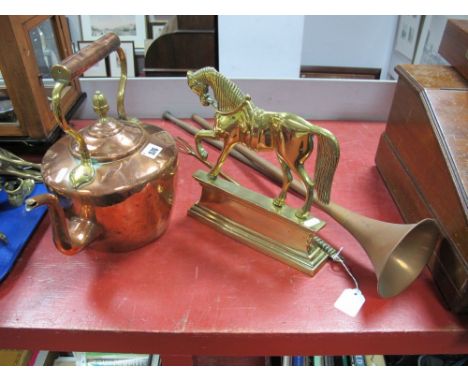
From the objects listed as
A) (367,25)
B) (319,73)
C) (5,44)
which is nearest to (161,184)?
(5,44)

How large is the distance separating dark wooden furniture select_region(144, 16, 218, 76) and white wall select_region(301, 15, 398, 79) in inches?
34.2

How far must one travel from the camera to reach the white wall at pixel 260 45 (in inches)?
52.3

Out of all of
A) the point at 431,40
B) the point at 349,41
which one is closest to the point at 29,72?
the point at 431,40

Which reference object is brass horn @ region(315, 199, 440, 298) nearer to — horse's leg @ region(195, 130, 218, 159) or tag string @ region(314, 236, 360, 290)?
tag string @ region(314, 236, 360, 290)

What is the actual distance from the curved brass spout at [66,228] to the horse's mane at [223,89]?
0.30 m

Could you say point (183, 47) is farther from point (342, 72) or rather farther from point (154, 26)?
point (342, 72)

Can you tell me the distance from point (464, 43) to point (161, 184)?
713 millimetres

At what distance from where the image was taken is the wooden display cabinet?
799mm

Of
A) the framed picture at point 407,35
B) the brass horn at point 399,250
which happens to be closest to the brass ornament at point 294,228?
the brass horn at point 399,250

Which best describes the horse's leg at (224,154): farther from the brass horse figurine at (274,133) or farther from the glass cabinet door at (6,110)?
the glass cabinet door at (6,110)

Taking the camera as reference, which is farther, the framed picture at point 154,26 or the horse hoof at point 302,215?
the framed picture at point 154,26

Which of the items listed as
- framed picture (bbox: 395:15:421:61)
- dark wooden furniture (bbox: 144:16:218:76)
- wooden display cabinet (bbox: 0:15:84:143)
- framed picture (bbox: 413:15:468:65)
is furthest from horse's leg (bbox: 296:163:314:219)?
framed picture (bbox: 395:15:421:61)

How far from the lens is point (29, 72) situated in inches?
32.8

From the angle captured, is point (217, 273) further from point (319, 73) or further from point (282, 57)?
point (319, 73)
